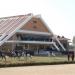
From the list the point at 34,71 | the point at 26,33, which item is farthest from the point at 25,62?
the point at 26,33

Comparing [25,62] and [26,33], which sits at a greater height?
[26,33]

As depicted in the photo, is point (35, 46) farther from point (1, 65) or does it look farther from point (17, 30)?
point (1, 65)

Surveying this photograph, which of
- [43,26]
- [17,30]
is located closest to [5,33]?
[17,30]

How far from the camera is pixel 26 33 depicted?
243 feet

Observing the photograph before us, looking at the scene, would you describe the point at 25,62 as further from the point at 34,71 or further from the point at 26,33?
the point at 26,33

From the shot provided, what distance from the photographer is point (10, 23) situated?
73.4m

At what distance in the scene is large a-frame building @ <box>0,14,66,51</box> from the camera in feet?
229

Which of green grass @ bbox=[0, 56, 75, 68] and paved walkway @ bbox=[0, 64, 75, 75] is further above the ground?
paved walkway @ bbox=[0, 64, 75, 75]

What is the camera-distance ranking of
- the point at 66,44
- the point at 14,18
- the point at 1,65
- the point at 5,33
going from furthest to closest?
the point at 66,44 → the point at 14,18 → the point at 5,33 → the point at 1,65

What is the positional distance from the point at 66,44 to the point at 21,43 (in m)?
17.2

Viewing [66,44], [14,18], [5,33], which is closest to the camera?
[5,33]

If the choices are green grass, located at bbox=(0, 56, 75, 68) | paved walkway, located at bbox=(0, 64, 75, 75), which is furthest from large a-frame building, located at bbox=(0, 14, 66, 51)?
paved walkway, located at bbox=(0, 64, 75, 75)

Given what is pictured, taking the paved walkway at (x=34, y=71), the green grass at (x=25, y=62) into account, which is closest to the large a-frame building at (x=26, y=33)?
the green grass at (x=25, y=62)

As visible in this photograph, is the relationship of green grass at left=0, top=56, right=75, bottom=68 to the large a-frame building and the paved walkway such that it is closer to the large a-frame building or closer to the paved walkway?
the paved walkway
